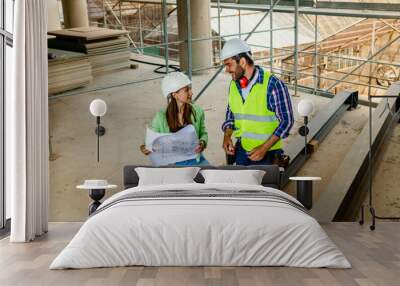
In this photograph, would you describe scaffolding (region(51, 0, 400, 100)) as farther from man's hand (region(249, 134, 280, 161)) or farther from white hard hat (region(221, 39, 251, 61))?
man's hand (region(249, 134, 280, 161))

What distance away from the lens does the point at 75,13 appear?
656 cm

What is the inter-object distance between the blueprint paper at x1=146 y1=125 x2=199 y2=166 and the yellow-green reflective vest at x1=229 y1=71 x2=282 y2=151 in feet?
1.24

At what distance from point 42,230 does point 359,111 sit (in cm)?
286

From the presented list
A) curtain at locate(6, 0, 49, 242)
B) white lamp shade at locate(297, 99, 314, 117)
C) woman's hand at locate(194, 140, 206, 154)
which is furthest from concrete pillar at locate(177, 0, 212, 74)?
curtain at locate(6, 0, 49, 242)

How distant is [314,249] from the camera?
4.74m

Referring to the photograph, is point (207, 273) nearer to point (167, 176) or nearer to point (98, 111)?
point (167, 176)

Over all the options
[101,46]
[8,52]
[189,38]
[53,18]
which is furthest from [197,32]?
[8,52]

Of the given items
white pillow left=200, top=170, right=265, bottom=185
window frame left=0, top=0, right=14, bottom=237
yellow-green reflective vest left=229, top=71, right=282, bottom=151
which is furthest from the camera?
yellow-green reflective vest left=229, top=71, right=282, bottom=151

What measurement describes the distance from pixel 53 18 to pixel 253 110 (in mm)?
1828

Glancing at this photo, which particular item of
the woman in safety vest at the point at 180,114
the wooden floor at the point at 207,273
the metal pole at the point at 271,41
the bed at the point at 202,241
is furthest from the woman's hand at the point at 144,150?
the bed at the point at 202,241

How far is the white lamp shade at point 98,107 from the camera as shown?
6590 millimetres

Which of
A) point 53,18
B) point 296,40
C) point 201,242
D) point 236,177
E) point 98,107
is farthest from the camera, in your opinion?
point 296,40

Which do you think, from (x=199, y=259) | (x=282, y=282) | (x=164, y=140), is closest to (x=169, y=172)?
(x=164, y=140)

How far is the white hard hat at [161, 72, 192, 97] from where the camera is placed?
260 inches
